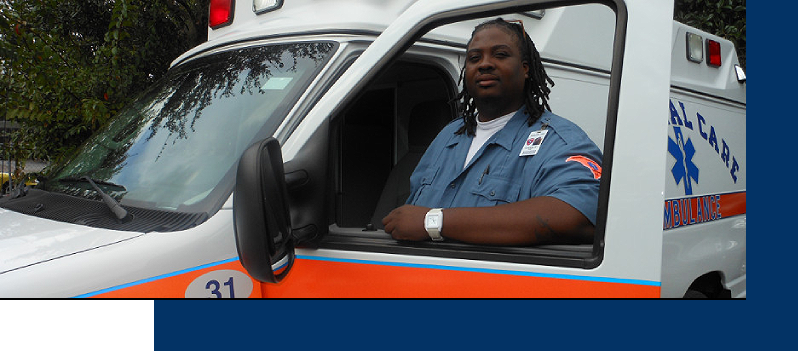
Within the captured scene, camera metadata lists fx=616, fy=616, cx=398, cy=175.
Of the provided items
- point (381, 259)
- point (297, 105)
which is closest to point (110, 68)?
point (297, 105)

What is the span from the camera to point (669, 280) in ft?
6.07

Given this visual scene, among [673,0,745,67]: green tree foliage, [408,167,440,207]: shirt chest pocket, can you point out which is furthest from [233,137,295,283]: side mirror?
[673,0,745,67]: green tree foliage

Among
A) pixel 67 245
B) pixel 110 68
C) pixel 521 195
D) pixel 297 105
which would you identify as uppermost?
pixel 110 68

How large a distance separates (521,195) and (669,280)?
0.55m

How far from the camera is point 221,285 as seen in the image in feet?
5.54

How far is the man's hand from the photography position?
1661 mm

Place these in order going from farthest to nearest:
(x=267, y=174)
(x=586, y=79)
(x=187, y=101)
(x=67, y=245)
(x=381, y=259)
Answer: (x=586, y=79), (x=187, y=101), (x=381, y=259), (x=67, y=245), (x=267, y=174)

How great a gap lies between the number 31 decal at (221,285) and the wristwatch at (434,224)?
1.74 ft

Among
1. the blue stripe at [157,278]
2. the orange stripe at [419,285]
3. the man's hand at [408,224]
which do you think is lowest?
the blue stripe at [157,278]

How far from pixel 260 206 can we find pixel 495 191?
0.71 meters

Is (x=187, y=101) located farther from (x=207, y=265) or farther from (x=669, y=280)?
(x=669, y=280)

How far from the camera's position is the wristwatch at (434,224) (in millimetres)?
1625

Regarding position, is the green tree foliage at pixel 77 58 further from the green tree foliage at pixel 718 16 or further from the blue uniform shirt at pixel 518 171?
the green tree foliage at pixel 718 16

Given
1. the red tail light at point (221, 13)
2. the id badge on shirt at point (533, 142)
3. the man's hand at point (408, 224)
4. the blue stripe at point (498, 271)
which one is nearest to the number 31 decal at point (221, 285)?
the blue stripe at point (498, 271)
